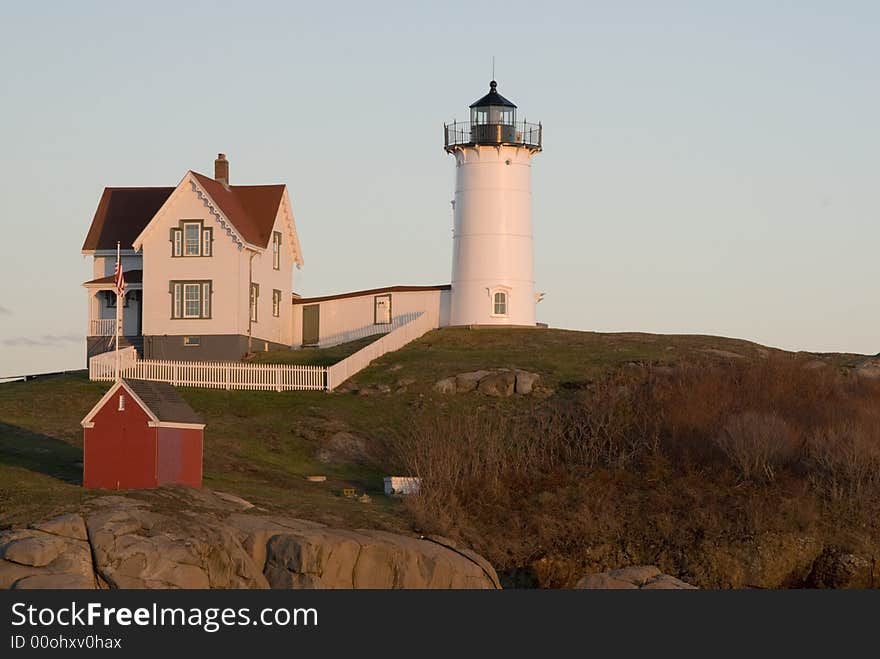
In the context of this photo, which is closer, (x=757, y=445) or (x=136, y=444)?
(x=136, y=444)

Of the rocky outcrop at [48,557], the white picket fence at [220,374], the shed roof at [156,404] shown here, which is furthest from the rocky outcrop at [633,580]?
the white picket fence at [220,374]

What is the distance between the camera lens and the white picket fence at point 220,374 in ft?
172

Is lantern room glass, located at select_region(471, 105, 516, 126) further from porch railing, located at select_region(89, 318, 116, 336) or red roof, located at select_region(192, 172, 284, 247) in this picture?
porch railing, located at select_region(89, 318, 116, 336)

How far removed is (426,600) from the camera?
30484mm

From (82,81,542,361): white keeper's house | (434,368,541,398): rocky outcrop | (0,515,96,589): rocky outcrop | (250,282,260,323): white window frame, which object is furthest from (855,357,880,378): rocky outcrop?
(0,515,96,589): rocky outcrop

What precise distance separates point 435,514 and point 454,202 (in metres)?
27.9

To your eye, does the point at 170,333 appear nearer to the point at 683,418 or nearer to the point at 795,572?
the point at 683,418

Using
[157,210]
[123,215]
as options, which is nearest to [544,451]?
[157,210]

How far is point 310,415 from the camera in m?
48.2

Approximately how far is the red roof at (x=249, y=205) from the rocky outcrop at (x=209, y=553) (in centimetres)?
2558

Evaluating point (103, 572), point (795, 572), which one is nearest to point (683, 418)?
→ point (795, 572)

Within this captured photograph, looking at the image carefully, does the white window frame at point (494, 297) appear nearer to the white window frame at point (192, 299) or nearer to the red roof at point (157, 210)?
the red roof at point (157, 210)

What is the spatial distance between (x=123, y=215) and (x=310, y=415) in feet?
58.9

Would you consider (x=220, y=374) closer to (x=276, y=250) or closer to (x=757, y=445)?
(x=276, y=250)
